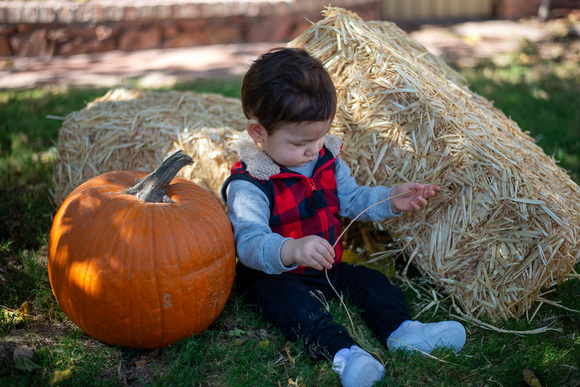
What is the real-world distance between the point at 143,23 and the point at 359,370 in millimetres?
7782

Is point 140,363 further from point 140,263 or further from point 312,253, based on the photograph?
point 312,253

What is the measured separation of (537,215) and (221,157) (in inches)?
76.7

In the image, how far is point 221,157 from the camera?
332 centimetres

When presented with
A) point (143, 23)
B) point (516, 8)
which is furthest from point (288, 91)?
point (516, 8)

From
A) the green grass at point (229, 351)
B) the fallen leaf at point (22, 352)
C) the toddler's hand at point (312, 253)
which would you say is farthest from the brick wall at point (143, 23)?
the toddler's hand at point (312, 253)

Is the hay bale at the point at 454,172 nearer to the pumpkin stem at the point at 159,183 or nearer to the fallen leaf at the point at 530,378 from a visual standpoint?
the fallen leaf at the point at 530,378

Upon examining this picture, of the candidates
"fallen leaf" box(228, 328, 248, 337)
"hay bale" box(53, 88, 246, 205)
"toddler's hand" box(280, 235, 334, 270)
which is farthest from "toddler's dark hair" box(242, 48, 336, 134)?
"fallen leaf" box(228, 328, 248, 337)

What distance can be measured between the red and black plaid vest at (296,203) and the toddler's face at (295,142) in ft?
0.41

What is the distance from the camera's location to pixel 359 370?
87.7 inches

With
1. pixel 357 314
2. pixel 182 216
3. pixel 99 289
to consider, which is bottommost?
pixel 357 314

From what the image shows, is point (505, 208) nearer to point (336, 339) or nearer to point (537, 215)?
point (537, 215)

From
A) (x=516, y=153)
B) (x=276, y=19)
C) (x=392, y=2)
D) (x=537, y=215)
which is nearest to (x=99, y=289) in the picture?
(x=537, y=215)

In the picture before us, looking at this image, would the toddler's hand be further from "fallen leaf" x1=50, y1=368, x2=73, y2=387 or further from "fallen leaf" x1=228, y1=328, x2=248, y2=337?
"fallen leaf" x1=50, y1=368, x2=73, y2=387

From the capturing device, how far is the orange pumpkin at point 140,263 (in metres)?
2.30
